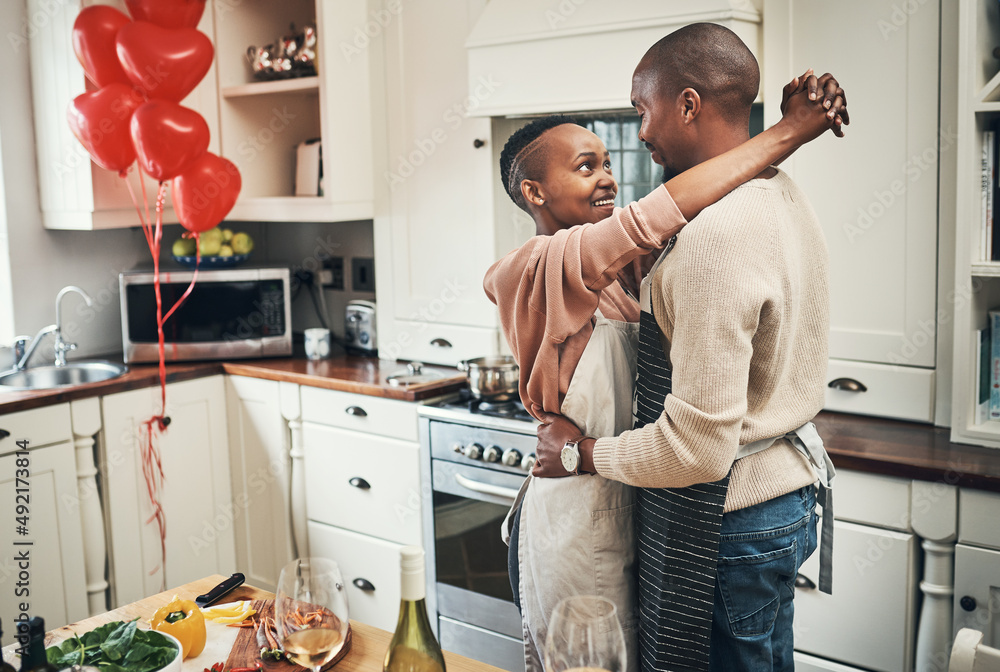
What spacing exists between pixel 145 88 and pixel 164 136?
143 mm

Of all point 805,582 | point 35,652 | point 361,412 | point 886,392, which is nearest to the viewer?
point 35,652

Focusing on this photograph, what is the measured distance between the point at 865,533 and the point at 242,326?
209 centimetres

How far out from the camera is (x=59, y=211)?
3.08 m

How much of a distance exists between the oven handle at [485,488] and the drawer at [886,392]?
83 cm

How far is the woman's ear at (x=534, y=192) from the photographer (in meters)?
1.32

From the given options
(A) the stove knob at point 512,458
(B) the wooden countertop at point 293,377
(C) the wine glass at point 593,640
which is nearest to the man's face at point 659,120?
(C) the wine glass at point 593,640

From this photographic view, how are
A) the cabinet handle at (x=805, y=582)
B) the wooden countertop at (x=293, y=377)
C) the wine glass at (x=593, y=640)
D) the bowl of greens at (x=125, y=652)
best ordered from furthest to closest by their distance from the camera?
the wooden countertop at (x=293, y=377) < the cabinet handle at (x=805, y=582) < the bowl of greens at (x=125, y=652) < the wine glass at (x=593, y=640)

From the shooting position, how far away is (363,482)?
2727 mm

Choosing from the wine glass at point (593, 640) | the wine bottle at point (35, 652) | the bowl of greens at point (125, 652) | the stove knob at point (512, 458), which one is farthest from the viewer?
the stove knob at point (512, 458)

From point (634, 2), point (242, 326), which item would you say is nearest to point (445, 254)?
point (242, 326)

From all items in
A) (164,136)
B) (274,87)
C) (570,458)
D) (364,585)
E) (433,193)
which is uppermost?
(274,87)

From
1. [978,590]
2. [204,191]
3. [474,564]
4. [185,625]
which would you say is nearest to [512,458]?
[474,564]

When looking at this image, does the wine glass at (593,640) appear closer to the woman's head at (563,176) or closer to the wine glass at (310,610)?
the wine glass at (310,610)

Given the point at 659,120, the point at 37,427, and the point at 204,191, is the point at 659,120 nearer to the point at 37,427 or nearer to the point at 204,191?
the point at 204,191
